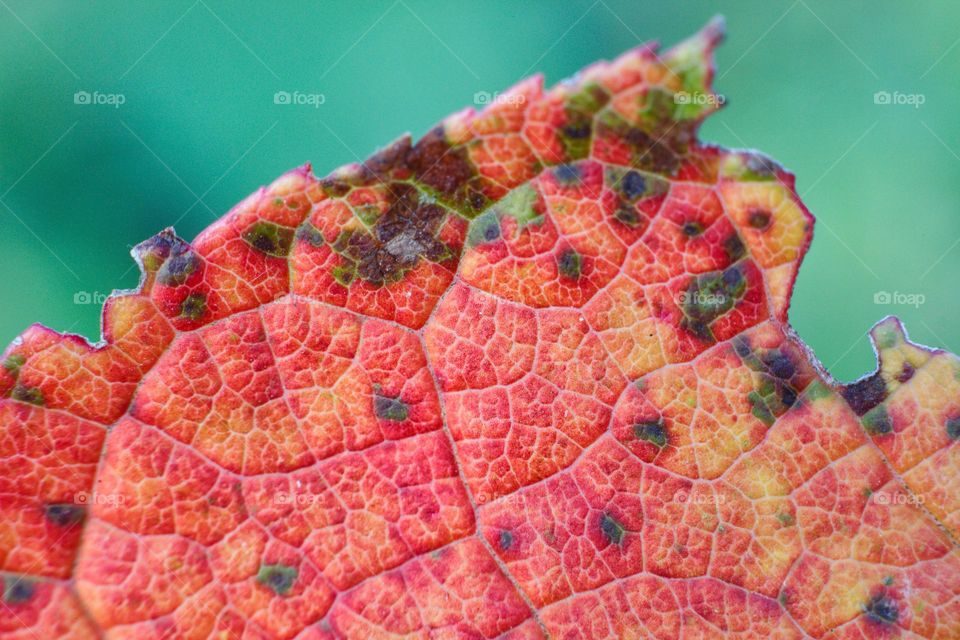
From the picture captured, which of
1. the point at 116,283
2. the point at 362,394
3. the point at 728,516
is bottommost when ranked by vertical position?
the point at 728,516

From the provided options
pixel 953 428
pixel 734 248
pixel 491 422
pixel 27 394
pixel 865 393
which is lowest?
pixel 953 428

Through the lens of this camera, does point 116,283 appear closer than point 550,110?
No

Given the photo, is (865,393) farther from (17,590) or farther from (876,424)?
(17,590)

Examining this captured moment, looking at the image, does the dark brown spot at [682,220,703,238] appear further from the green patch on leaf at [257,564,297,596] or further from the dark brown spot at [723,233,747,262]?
the green patch on leaf at [257,564,297,596]

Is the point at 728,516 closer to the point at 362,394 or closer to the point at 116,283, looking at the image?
the point at 362,394

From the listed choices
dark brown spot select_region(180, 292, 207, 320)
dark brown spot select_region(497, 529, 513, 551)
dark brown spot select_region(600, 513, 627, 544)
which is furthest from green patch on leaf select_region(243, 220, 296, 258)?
dark brown spot select_region(600, 513, 627, 544)

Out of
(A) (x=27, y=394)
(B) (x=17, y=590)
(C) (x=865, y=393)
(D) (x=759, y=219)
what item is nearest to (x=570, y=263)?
(D) (x=759, y=219)

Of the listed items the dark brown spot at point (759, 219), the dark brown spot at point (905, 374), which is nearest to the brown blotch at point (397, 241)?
the dark brown spot at point (759, 219)

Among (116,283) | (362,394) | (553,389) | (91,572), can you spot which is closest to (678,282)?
(553,389)
